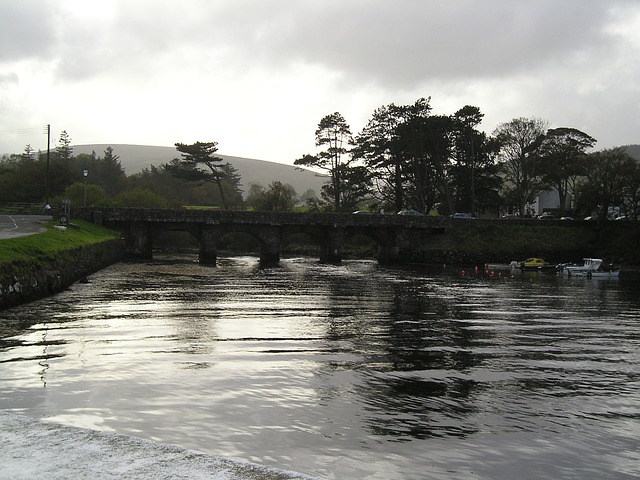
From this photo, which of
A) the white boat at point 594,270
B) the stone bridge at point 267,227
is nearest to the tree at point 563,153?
the stone bridge at point 267,227

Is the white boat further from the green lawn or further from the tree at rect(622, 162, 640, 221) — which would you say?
the green lawn

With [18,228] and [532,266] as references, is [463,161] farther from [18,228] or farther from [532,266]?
[18,228]

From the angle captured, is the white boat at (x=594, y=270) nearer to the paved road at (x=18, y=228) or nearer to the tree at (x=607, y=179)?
the tree at (x=607, y=179)

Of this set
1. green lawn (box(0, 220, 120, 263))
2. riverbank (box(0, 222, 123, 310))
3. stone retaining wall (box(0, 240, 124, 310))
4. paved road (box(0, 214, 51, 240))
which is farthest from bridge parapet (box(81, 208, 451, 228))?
stone retaining wall (box(0, 240, 124, 310))

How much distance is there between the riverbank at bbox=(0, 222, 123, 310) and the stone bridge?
57.9ft

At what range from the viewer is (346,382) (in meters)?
15.2

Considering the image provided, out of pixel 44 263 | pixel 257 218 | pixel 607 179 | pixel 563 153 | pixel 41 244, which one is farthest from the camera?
pixel 563 153

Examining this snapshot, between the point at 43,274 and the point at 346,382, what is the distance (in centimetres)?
2213

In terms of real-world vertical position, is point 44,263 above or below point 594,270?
above

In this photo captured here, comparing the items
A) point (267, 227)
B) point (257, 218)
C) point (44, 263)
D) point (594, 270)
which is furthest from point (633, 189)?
point (44, 263)

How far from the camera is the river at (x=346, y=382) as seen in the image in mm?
10555

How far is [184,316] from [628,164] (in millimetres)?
76800

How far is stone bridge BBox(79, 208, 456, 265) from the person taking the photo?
7044 cm

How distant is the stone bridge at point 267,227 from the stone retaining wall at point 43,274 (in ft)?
72.2
